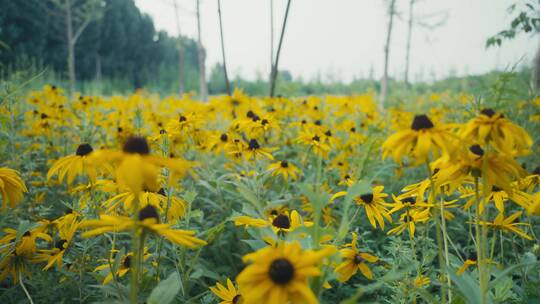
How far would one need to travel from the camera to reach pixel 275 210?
6.56ft

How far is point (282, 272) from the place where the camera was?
734mm

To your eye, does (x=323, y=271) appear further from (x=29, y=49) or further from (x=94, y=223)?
(x=29, y=49)

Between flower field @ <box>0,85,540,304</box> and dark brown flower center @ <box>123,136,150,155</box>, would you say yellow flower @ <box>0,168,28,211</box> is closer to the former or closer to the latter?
flower field @ <box>0,85,540,304</box>

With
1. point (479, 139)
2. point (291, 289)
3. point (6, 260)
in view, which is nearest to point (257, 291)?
point (291, 289)

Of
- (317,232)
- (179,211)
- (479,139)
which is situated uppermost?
(479,139)

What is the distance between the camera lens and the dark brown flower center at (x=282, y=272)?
28.9 inches

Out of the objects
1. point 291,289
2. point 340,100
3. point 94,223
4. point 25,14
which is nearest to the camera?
point 291,289

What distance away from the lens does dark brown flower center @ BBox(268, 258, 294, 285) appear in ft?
2.40

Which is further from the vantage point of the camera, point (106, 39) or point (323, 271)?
point (106, 39)

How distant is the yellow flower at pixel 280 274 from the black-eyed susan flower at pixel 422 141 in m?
0.35

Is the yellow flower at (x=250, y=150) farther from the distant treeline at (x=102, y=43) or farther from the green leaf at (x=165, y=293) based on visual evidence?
the distant treeline at (x=102, y=43)

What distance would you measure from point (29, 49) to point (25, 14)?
6.79 ft

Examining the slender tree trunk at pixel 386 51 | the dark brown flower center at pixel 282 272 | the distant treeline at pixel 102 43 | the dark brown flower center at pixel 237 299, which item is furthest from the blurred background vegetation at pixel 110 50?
the dark brown flower center at pixel 282 272

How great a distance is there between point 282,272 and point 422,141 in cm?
49
